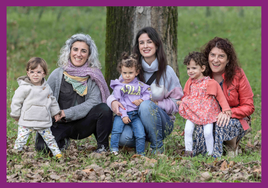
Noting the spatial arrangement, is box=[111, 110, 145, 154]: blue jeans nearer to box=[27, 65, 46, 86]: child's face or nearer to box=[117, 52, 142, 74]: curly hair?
box=[117, 52, 142, 74]: curly hair

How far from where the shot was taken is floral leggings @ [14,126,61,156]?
158 inches

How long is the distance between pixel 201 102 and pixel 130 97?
1.02 meters

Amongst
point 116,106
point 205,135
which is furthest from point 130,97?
point 205,135

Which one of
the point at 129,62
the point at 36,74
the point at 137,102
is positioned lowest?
the point at 137,102

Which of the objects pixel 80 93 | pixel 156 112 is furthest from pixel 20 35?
pixel 156 112

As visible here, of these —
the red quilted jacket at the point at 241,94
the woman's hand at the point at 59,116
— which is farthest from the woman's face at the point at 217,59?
the woman's hand at the point at 59,116

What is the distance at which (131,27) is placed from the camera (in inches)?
209

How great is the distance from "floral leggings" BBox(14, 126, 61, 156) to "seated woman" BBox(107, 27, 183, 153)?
930 mm

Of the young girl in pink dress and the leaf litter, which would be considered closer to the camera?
the leaf litter

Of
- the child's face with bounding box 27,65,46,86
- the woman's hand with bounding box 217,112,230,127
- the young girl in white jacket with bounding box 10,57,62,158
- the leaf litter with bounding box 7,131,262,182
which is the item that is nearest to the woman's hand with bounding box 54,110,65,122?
the young girl in white jacket with bounding box 10,57,62,158

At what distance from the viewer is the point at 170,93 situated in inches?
175

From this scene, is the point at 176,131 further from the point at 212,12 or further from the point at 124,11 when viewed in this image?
the point at 212,12

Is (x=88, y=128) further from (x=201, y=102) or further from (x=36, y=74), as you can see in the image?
(x=201, y=102)

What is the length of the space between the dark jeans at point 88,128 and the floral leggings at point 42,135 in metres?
0.12
